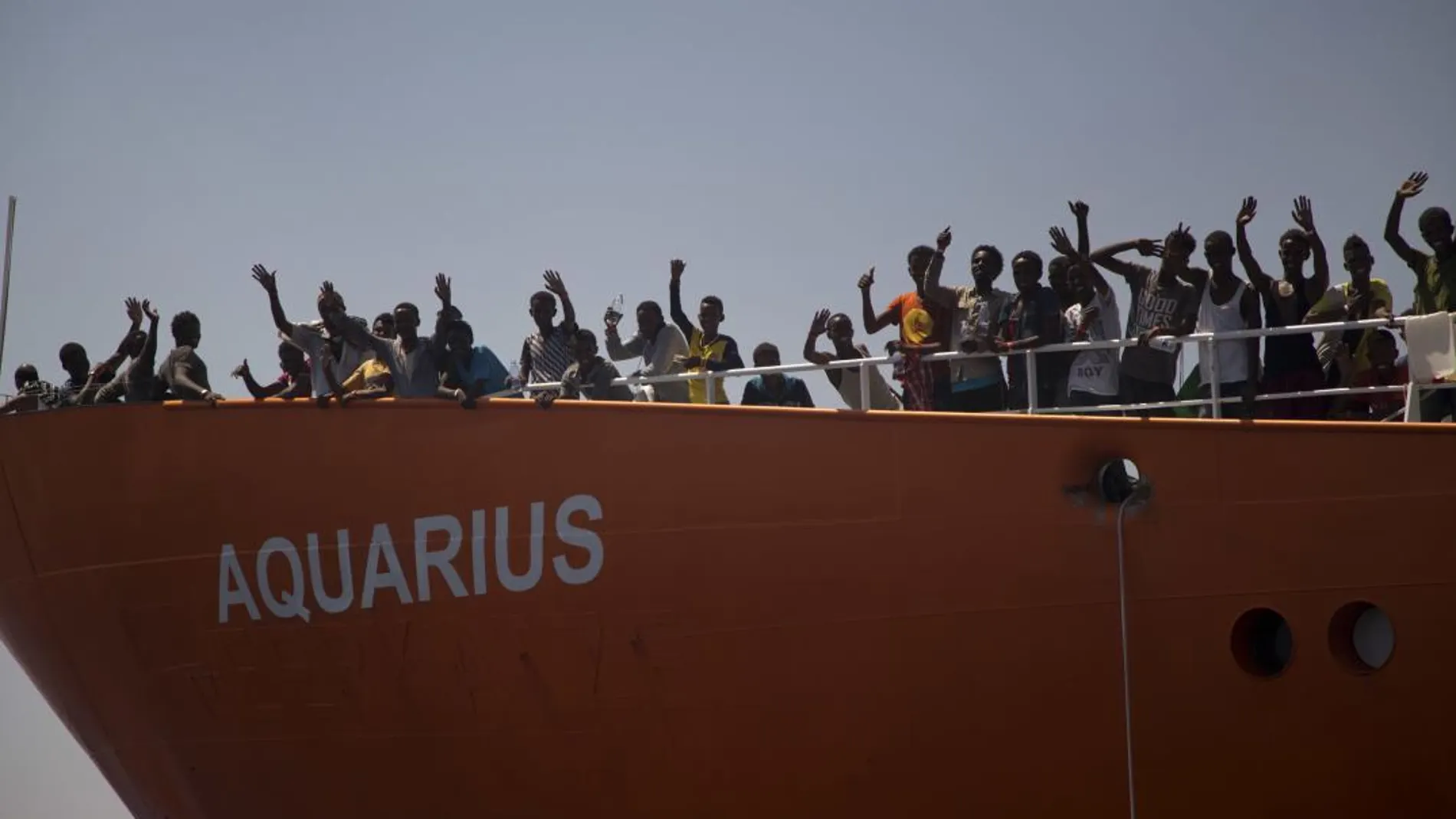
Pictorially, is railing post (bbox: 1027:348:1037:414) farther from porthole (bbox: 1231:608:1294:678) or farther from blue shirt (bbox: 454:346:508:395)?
blue shirt (bbox: 454:346:508:395)

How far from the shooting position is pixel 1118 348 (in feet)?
32.1

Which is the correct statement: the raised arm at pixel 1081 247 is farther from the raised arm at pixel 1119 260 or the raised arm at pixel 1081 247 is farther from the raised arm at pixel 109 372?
the raised arm at pixel 109 372

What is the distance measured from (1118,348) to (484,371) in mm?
4174

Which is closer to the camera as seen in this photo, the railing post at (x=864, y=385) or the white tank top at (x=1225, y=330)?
the white tank top at (x=1225, y=330)

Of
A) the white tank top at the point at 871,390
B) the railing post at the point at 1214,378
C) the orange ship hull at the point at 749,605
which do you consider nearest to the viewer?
the orange ship hull at the point at 749,605

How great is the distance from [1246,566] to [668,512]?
11.0ft

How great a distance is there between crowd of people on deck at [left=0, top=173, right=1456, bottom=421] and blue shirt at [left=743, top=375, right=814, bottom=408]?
0.01 metres

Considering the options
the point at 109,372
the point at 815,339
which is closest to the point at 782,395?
the point at 815,339

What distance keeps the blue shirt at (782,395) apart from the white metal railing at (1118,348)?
433 mm

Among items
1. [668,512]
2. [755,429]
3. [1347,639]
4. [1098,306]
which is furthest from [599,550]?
[1347,639]

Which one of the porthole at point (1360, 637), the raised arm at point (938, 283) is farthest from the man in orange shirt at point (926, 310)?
the porthole at point (1360, 637)

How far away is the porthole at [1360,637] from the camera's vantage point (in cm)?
906

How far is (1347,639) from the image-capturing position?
9.20 m

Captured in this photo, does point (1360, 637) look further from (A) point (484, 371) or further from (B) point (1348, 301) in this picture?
(A) point (484, 371)
